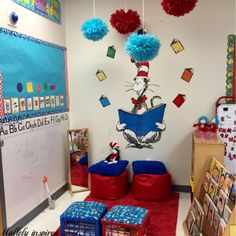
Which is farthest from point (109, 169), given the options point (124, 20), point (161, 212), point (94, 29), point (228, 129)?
point (124, 20)

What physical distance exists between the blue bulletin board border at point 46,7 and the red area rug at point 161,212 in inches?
82.7

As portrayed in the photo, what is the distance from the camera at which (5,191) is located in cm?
231

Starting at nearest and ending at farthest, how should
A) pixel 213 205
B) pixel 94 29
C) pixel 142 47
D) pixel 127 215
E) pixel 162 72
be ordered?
1. pixel 213 205
2. pixel 127 215
3. pixel 142 47
4. pixel 94 29
5. pixel 162 72

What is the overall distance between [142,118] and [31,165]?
1401 mm

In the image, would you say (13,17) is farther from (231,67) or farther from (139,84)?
(231,67)

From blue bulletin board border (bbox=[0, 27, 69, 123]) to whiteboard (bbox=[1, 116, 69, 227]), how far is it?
21 centimetres

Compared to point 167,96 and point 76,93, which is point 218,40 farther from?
point 76,93

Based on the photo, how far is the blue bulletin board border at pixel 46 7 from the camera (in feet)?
8.62

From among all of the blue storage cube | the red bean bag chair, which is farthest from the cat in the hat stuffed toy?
the blue storage cube

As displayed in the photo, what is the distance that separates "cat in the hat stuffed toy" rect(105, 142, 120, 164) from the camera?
3.38m

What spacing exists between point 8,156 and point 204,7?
2.55m

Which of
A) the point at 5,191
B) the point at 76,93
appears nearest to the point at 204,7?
the point at 76,93

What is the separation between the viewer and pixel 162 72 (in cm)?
324

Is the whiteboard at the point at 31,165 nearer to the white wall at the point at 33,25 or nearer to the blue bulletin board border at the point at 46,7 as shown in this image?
the white wall at the point at 33,25
